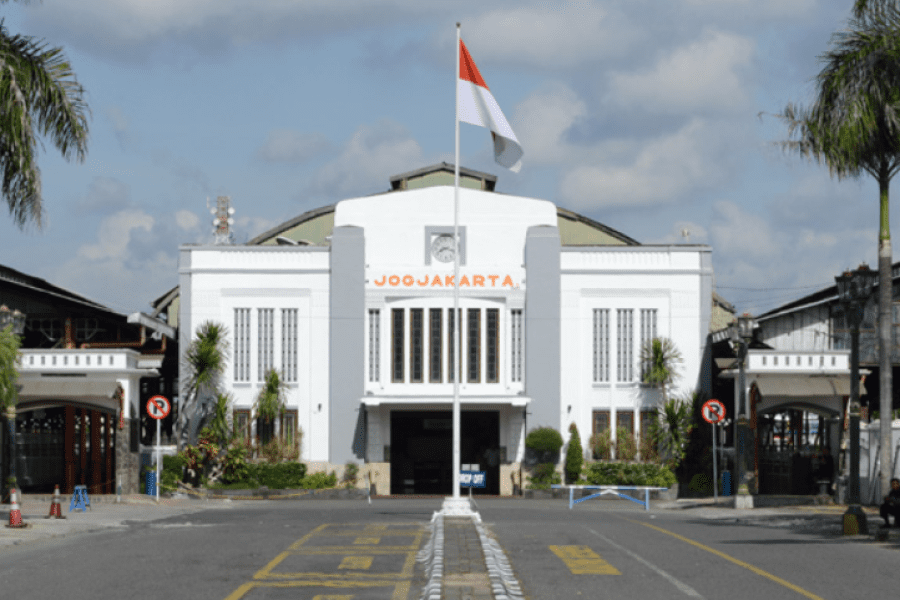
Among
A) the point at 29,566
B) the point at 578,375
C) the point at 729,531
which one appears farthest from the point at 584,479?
the point at 29,566

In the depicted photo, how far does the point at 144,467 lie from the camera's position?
44531mm

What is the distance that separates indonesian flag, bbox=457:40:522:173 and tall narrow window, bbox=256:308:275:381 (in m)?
19.1

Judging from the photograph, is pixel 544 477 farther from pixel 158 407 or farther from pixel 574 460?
pixel 158 407

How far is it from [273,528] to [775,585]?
485 inches

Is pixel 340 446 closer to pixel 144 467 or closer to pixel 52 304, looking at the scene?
pixel 144 467

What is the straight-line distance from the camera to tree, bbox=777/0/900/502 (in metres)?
28.4

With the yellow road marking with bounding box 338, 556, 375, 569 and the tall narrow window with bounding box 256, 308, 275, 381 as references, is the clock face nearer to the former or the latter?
the tall narrow window with bounding box 256, 308, 275, 381

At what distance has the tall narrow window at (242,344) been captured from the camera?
47.2 metres

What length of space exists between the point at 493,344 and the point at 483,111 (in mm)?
18270

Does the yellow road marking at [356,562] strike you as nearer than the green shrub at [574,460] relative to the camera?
Yes

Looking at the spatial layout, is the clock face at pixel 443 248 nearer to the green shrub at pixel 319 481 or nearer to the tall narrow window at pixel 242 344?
the tall narrow window at pixel 242 344

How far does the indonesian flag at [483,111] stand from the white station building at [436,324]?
1684 centimetres

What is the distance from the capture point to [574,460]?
4553cm

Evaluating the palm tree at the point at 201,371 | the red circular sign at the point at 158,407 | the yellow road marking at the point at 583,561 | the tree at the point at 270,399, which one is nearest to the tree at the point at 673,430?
the tree at the point at 270,399
